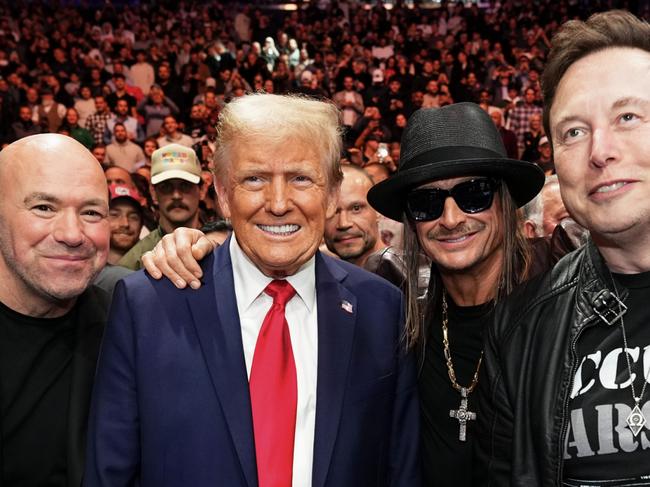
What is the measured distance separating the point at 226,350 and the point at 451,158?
43.2 inches

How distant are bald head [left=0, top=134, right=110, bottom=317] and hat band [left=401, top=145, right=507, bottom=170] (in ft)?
4.04

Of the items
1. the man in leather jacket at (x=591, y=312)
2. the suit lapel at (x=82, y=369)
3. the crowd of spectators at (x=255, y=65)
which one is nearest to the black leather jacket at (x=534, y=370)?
the man in leather jacket at (x=591, y=312)

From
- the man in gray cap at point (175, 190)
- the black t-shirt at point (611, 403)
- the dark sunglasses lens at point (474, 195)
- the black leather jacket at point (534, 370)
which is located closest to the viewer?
the black t-shirt at point (611, 403)

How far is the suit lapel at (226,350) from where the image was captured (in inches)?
86.1

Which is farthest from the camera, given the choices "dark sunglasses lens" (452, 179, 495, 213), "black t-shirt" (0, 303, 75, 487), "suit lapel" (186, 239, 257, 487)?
"dark sunglasses lens" (452, 179, 495, 213)

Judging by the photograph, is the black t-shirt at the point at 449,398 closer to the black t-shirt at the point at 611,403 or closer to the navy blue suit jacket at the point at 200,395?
the navy blue suit jacket at the point at 200,395

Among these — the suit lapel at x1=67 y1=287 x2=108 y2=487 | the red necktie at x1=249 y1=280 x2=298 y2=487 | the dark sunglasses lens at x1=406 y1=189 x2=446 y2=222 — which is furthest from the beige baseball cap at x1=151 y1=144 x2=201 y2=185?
the red necktie at x1=249 y1=280 x2=298 y2=487

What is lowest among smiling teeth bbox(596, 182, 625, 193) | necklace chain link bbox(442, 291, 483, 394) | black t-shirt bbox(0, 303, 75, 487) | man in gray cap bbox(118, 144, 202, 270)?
black t-shirt bbox(0, 303, 75, 487)

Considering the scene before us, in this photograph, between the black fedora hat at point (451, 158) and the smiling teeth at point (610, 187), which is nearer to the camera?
the smiling teeth at point (610, 187)

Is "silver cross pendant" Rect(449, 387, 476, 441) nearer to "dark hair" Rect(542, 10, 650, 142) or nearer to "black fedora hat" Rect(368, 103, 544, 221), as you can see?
"black fedora hat" Rect(368, 103, 544, 221)

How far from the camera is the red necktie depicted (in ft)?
7.25

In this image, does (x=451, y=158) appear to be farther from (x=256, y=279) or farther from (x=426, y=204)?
(x=256, y=279)

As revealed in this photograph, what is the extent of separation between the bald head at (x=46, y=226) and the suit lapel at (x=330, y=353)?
0.87 m

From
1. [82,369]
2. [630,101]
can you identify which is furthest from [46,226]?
[630,101]
